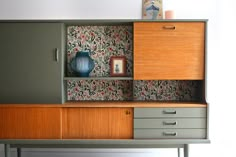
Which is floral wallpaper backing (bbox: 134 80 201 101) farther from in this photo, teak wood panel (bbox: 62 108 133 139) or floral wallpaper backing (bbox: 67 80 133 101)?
teak wood panel (bbox: 62 108 133 139)

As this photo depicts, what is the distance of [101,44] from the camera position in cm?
284

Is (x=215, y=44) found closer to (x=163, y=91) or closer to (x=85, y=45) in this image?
(x=163, y=91)

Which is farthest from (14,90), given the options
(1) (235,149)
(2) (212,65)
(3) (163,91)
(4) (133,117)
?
(1) (235,149)

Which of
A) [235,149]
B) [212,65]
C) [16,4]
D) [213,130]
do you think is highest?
[16,4]

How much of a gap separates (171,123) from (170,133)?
9 centimetres

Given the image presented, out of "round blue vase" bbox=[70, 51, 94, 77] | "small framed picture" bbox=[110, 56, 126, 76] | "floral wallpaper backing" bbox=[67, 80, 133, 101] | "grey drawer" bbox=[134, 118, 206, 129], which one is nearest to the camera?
"grey drawer" bbox=[134, 118, 206, 129]

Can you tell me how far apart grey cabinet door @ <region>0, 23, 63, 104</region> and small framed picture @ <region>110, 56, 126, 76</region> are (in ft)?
1.66

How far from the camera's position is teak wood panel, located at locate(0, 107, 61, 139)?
249cm

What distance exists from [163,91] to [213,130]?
62 centimetres

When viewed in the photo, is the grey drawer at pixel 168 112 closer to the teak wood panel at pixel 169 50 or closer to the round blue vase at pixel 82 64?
the teak wood panel at pixel 169 50

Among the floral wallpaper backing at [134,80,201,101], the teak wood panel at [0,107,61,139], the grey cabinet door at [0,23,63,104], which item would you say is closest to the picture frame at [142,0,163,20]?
the floral wallpaper backing at [134,80,201,101]

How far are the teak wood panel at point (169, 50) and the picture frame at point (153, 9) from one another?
19cm

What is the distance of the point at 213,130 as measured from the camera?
288 cm

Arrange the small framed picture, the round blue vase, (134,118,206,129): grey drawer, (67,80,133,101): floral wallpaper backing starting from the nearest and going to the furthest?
(134,118,206,129): grey drawer → the round blue vase → the small framed picture → (67,80,133,101): floral wallpaper backing
